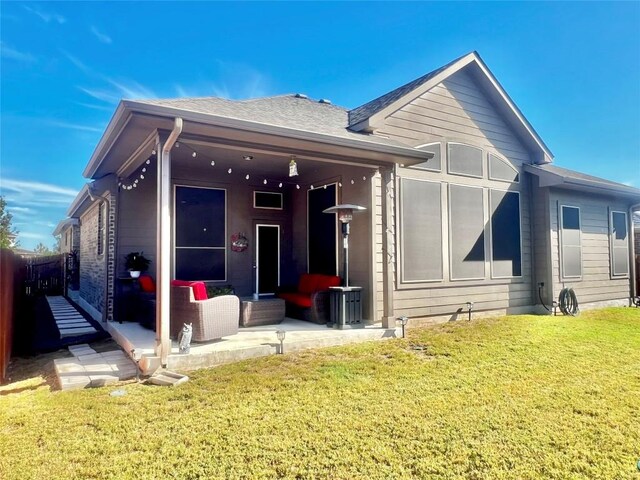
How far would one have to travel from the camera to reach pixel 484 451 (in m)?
2.75

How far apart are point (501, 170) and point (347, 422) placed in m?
7.52

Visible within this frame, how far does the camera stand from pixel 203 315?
509 centimetres

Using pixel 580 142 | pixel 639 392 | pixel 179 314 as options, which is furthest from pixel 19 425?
pixel 580 142

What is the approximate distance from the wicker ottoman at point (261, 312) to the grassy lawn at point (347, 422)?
1476mm

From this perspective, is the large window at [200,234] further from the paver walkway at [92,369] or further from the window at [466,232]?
the window at [466,232]

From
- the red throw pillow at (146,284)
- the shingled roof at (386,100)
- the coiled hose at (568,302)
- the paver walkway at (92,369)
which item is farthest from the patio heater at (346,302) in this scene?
the coiled hose at (568,302)

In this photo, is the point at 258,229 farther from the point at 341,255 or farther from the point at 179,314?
the point at 179,314

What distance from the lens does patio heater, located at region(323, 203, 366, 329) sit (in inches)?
253

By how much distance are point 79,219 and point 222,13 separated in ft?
26.0

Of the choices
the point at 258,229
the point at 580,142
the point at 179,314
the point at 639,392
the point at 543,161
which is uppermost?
the point at 580,142

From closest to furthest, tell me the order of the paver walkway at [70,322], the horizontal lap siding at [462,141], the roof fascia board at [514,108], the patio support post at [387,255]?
1. the patio support post at [387,255]
2. the paver walkway at [70,322]
3. the horizontal lap siding at [462,141]
4. the roof fascia board at [514,108]

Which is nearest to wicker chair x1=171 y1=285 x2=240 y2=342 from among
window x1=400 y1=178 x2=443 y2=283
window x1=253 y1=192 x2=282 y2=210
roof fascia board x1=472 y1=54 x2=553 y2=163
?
window x1=400 y1=178 x2=443 y2=283

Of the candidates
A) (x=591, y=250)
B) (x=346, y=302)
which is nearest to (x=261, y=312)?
(x=346, y=302)

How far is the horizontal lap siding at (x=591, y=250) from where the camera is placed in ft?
29.9
